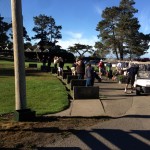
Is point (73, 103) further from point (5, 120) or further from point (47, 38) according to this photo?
point (47, 38)

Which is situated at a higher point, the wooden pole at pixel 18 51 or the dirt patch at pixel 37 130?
the wooden pole at pixel 18 51

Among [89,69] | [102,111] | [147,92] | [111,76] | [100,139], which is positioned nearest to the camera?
[100,139]

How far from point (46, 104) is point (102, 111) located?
2.49 m

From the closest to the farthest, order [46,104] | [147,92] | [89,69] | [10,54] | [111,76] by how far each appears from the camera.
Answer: [46,104] < [147,92] < [89,69] < [111,76] < [10,54]

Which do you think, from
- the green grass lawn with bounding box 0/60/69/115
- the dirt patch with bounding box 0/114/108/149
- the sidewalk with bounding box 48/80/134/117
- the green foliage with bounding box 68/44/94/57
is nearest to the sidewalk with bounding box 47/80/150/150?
the sidewalk with bounding box 48/80/134/117

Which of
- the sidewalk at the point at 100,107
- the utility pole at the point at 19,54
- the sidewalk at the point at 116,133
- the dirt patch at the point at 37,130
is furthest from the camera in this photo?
the sidewalk at the point at 100,107

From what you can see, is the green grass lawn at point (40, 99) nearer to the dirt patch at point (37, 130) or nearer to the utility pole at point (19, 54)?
the utility pole at point (19, 54)

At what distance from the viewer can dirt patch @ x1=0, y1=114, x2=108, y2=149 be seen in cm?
888

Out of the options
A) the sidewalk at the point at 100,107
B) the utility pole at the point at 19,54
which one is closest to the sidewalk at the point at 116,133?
the sidewalk at the point at 100,107

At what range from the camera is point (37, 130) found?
9.98 meters

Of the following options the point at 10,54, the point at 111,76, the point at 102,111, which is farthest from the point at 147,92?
the point at 10,54

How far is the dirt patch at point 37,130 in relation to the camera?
888cm

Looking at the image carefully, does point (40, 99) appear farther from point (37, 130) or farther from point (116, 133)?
point (116, 133)

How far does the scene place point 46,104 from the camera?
14.9 m
